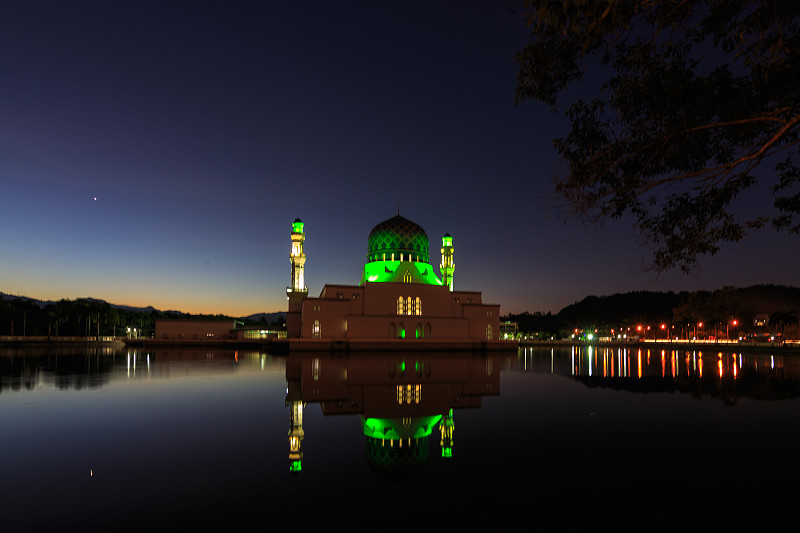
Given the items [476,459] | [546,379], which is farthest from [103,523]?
[546,379]

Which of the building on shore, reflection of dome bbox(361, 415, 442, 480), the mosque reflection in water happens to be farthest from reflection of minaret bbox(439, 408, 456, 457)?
the building on shore

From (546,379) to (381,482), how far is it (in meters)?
13.4

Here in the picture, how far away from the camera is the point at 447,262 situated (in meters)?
51.2

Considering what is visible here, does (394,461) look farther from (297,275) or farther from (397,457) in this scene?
(297,275)

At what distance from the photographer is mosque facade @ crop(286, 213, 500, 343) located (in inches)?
1544

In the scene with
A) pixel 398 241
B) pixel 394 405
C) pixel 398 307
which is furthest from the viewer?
pixel 398 241

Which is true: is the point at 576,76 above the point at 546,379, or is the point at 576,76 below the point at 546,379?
above

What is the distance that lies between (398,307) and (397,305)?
0.65ft

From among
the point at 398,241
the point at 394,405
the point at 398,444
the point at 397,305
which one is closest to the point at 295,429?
the point at 398,444

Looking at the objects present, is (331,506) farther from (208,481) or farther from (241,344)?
(241,344)

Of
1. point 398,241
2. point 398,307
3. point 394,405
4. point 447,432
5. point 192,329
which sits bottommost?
point 192,329

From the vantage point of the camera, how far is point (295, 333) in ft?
153

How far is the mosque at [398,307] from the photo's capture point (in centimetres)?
3909

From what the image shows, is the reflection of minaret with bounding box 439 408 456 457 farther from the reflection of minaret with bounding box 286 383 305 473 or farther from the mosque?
the mosque
